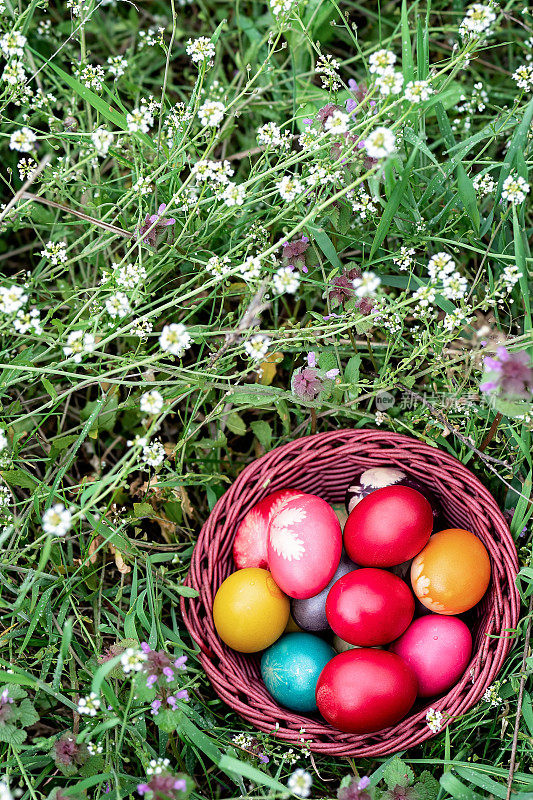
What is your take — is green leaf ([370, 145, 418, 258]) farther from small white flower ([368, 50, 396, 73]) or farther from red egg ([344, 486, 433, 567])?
red egg ([344, 486, 433, 567])

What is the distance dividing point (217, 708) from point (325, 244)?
4.74 feet

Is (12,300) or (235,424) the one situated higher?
(12,300)

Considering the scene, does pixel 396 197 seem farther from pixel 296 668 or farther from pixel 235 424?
pixel 296 668

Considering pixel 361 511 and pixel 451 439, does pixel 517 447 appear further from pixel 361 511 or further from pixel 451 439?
pixel 361 511

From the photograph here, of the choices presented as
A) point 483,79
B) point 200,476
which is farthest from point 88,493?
point 483,79

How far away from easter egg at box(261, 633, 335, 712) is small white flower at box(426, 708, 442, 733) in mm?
321

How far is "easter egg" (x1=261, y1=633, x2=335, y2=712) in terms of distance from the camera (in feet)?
6.35

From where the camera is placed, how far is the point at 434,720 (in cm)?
176

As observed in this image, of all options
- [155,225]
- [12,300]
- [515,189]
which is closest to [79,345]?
[12,300]

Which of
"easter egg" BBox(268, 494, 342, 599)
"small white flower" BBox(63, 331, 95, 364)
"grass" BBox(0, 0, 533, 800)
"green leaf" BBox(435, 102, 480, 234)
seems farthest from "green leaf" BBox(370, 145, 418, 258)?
"small white flower" BBox(63, 331, 95, 364)

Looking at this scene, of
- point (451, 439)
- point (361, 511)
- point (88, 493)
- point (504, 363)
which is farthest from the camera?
point (451, 439)

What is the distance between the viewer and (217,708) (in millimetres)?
2104

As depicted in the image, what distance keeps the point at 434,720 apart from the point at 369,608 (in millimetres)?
311

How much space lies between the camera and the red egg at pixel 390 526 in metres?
1.93
